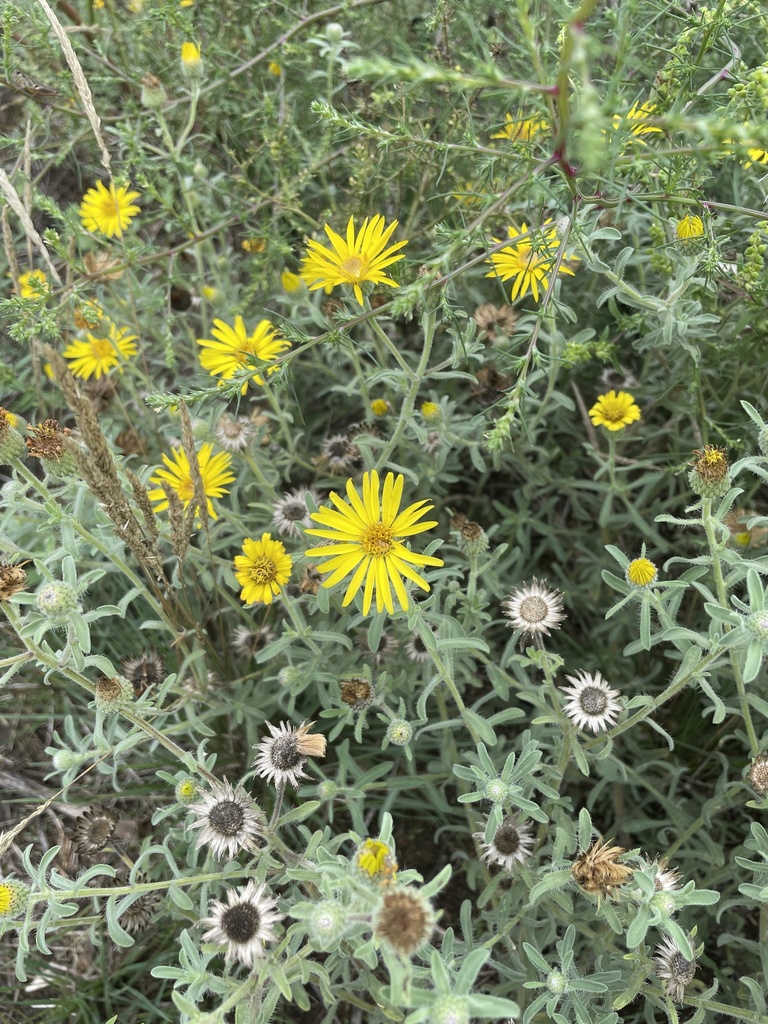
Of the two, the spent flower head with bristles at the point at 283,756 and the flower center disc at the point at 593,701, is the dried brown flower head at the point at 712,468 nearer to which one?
the flower center disc at the point at 593,701

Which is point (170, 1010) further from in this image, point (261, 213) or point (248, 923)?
point (261, 213)

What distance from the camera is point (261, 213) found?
14.7ft

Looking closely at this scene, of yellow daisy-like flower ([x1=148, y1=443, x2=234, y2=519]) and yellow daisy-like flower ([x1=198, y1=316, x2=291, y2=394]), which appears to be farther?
Result: yellow daisy-like flower ([x1=198, y1=316, x2=291, y2=394])

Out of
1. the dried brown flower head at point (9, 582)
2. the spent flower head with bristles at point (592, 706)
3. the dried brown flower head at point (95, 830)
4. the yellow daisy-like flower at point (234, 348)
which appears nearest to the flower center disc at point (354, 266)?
the yellow daisy-like flower at point (234, 348)

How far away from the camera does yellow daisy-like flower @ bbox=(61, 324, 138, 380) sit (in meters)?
3.99

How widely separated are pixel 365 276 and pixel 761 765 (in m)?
1.99

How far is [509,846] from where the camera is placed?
2.68 meters

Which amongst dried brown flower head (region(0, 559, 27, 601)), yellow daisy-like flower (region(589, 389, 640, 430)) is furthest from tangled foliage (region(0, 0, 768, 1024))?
yellow daisy-like flower (region(589, 389, 640, 430))

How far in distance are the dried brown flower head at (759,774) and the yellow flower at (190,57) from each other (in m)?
3.58

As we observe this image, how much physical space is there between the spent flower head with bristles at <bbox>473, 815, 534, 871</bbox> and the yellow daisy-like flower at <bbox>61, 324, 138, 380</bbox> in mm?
2821

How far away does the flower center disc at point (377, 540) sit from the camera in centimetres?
267

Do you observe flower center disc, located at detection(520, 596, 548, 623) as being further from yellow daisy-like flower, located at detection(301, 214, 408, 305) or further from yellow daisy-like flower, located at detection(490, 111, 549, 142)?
yellow daisy-like flower, located at detection(490, 111, 549, 142)

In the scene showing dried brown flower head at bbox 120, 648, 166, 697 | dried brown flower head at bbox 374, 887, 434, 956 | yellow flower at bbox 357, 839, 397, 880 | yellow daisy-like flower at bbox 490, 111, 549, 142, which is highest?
yellow daisy-like flower at bbox 490, 111, 549, 142

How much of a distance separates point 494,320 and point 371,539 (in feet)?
5.00
